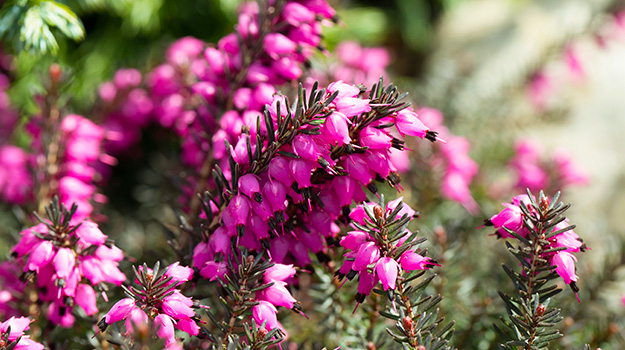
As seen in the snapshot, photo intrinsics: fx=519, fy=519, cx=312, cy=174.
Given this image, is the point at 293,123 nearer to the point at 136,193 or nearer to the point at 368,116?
the point at 368,116

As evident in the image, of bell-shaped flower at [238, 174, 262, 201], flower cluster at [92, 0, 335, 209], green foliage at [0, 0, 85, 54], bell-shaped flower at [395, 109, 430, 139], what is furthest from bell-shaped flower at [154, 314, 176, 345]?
green foliage at [0, 0, 85, 54]

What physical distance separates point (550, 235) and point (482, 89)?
1.56 meters

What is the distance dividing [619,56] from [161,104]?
1919mm

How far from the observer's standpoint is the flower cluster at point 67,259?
2.75 feet

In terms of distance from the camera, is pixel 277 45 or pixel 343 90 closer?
pixel 343 90

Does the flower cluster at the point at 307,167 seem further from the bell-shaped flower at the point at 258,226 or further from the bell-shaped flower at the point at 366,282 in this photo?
the bell-shaped flower at the point at 366,282

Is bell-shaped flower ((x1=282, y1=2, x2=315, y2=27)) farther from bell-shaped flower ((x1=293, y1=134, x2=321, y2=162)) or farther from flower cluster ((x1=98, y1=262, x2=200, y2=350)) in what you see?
flower cluster ((x1=98, y1=262, x2=200, y2=350))

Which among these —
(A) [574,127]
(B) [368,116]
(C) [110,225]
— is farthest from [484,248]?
(C) [110,225]

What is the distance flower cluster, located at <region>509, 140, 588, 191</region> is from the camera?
161cm

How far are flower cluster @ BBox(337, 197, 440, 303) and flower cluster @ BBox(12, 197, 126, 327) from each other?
0.41 m

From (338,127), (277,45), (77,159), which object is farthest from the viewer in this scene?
(77,159)

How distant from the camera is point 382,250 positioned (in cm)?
76

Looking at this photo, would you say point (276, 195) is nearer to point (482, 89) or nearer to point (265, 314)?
point (265, 314)

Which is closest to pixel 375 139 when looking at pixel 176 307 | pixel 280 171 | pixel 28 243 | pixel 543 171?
pixel 280 171
